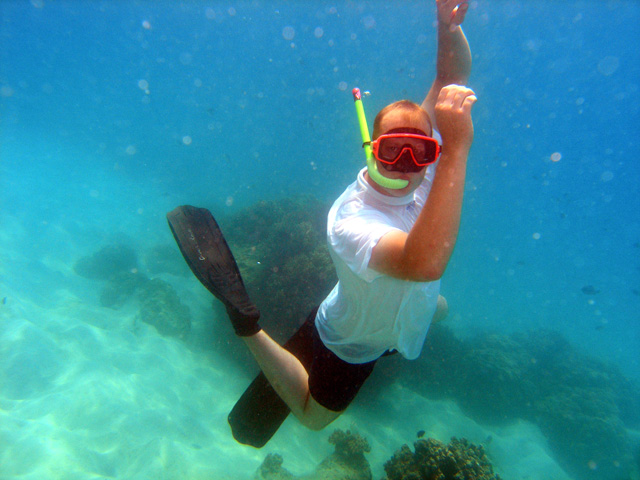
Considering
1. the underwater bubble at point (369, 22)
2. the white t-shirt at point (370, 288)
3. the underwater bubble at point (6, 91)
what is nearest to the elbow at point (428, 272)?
the white t-shirt at point (370, 288)

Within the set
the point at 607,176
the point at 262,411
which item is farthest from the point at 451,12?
the point at 607,176

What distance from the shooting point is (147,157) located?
5309cm

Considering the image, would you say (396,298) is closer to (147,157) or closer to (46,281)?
(46,281)

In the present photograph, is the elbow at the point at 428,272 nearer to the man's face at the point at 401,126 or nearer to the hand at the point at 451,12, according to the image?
the man's face at the point at 401,126

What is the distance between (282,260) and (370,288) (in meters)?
7.86

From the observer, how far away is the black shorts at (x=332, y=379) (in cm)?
258

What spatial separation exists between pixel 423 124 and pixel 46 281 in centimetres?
1495

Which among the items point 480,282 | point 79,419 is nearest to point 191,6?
point 79,419

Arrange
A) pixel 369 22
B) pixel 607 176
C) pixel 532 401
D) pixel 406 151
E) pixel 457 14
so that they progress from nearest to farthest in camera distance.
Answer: pixel 406 151
pixel 457 14
pixel 532 401
pixel 369 22
pixel 607 176

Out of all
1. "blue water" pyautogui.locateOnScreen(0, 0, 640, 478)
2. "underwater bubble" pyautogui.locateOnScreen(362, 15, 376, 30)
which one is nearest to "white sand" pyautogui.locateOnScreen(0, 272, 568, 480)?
"blue water" pyautogui.locateOnScreen(0, 0, 640, 478)

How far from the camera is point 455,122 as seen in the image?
3.87ft

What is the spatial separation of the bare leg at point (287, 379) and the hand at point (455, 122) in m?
2.19

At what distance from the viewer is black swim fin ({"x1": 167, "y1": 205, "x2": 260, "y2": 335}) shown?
8.61 feet

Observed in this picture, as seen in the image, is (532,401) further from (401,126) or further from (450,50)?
(401,126)
